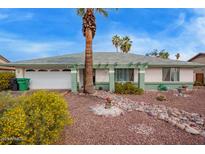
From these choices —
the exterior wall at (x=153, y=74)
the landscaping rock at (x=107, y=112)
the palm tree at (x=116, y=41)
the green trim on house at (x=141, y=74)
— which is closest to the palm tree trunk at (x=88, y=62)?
the landscaping rock at (x=107, y=112)

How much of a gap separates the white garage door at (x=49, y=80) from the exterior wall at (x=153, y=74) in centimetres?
779

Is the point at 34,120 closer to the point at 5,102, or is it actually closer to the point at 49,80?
the point at 5,102

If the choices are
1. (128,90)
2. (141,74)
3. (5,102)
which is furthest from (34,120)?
(141,74)

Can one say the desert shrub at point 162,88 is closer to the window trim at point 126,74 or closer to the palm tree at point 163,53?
the window trim at point 126,74

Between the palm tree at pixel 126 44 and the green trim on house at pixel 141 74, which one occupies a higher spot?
the palm tree at pixel 126 44

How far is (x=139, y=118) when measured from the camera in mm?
7359

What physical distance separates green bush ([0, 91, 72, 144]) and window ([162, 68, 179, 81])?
15.8m

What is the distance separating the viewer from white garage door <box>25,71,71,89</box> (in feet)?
60.7

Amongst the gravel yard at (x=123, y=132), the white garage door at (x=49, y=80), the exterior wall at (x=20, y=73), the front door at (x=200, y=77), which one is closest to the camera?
the gravel yard at (x=123, y=132)

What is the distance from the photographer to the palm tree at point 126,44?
42.7 meters

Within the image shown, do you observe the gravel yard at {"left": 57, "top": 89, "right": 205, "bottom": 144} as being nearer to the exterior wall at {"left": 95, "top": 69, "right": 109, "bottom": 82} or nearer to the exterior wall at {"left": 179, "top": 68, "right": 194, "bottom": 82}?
the exterior wall at {"left": 95, "top": 69, "right": 109, "bottom": 82}

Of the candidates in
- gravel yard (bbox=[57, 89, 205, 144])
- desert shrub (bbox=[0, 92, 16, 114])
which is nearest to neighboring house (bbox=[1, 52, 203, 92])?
gravel yard (bbox=[57, 89, 205, 144])
